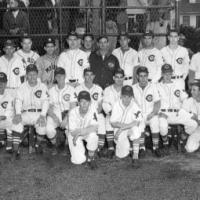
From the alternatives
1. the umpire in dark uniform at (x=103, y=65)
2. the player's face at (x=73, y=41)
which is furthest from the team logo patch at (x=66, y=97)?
the player's face at (x=73, y=41)

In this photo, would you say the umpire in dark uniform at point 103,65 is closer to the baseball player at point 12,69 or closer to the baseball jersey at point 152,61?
the baseball jersey at point 152,61

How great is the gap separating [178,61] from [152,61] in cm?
49

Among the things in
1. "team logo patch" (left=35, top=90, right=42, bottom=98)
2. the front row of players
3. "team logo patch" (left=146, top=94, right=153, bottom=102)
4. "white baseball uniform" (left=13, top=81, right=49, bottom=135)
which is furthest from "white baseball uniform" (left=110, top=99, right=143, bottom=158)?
"team logo patch" (left=35, top=90, right=42, bottom=98)

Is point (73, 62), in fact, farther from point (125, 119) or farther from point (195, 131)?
point (195, 131)

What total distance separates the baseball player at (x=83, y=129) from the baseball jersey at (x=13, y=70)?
1944 mm

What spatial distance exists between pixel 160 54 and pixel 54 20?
2665 mm

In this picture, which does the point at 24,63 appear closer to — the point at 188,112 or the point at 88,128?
the point at 88,128

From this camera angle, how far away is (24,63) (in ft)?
27.9

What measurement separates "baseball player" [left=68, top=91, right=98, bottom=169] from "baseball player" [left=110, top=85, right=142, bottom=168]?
36 centimetres

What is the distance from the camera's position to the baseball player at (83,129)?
6.71 metres

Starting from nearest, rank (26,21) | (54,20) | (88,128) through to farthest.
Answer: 1. (88,128)
2. (26,21)
3. (54,20)

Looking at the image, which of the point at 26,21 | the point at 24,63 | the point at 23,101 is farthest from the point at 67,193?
the point at 26,21

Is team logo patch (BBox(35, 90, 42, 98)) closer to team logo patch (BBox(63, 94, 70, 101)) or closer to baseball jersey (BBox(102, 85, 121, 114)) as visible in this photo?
team logo patch (BBox(63, 94, 70, 101))

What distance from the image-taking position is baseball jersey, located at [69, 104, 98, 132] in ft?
22.4
